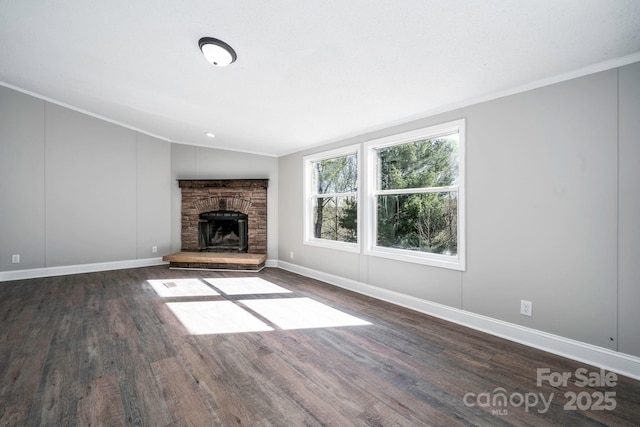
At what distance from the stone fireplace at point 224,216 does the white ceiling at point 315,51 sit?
6.86 ft

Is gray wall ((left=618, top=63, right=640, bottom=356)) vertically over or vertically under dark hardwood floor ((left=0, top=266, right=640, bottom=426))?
over

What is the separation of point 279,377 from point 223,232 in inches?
175

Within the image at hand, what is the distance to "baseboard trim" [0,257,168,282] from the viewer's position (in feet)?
13.8

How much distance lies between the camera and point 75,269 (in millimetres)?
4676

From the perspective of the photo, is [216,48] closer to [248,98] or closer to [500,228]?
[248,98]

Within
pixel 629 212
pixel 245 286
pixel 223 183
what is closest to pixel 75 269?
pixel 223 183

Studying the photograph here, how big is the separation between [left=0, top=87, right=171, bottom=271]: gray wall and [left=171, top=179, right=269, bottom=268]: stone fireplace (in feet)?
1.55

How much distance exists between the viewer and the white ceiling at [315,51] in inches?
67.5

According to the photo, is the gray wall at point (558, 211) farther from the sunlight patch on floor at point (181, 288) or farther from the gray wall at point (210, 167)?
the gray wall at point (210, 167)

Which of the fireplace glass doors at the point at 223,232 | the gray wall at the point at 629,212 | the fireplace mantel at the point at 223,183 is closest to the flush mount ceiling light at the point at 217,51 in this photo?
the gray wall at the point at 629,212

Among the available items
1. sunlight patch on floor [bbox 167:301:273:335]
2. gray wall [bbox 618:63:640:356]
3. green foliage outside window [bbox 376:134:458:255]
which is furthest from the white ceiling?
sunlight patch on floor [bbox 167:301:273:335]

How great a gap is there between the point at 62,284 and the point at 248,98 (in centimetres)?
394

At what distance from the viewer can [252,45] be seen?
2.18 metres

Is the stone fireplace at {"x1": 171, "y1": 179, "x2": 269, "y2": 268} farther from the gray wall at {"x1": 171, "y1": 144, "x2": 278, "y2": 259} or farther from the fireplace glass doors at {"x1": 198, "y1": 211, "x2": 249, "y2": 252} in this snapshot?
the gray wall at {"x1": 171, "y1": 144, "x2": 278, "y2": 259}
